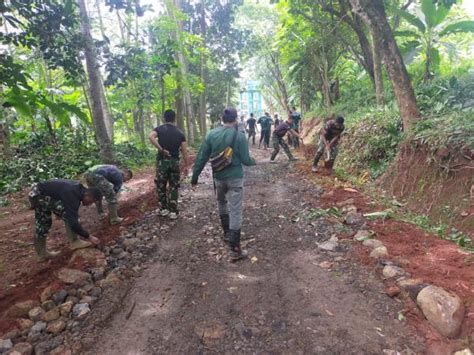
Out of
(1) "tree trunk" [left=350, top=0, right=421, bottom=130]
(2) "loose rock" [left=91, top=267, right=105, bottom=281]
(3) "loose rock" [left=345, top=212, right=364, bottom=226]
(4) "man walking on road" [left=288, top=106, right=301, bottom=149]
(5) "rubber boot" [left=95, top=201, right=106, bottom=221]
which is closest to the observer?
(2) "loose rock" [left=91, top=267, right=105, bottom=281]

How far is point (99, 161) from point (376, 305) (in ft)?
33.3

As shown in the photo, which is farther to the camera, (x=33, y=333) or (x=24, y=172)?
(x=24, y=172)

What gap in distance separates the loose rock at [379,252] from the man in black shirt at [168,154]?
12.1 feet

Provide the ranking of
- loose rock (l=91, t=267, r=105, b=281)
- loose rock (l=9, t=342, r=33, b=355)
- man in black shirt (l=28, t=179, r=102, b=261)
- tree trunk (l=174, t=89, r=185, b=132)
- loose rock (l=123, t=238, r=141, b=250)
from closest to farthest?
loose rock (l=9, t=342, r=33, b=355) < loose rock (l=91, t=267, r=105, b=281) < man in black shirt (l=28, t=179, r=102, b=261) < loose rock (l=123, t=238, r=141, b=250) < tree trunk (l=174, t=89, r=185, b=132)

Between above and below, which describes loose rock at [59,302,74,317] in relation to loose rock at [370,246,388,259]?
below

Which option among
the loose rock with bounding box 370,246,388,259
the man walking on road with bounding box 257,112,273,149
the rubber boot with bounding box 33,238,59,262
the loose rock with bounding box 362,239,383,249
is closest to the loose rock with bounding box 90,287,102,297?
the rubber boot with bounding box 33,238,59,262

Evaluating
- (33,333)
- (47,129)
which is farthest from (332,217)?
(47,129)

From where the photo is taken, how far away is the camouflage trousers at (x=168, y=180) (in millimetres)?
6387

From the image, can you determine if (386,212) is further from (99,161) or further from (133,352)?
(99,161)

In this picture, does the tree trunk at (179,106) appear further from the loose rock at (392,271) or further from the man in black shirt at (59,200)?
the loose rock at (392,271)

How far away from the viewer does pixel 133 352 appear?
3.04 m

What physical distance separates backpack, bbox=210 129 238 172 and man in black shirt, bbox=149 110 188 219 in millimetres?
1788

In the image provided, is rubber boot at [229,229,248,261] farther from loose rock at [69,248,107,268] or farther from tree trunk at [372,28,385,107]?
tree trunk at [372,28,385,107]

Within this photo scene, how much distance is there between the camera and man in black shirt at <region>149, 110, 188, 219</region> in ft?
20.7
